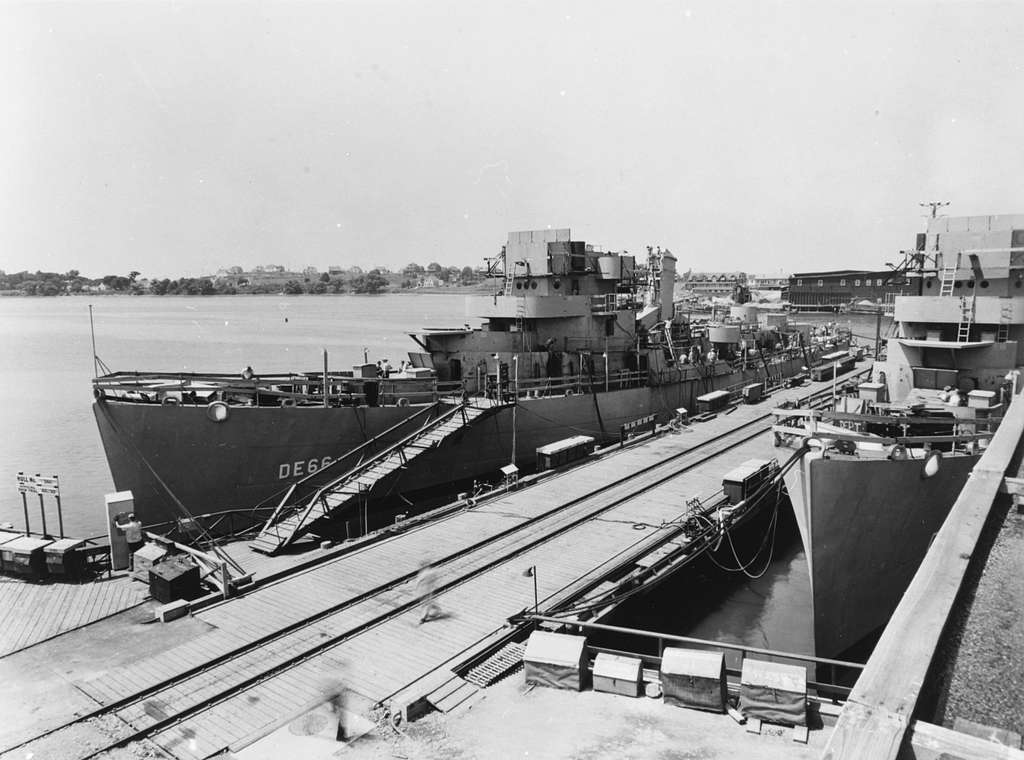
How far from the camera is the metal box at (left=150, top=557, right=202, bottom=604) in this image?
38.5 ft

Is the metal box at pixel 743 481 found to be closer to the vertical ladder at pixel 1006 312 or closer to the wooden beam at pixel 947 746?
the vertical ladder at pixel 1006 312

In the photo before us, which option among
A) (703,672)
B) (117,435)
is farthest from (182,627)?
(703,672)

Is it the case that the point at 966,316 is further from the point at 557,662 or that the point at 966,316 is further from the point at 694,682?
the point at 557,662

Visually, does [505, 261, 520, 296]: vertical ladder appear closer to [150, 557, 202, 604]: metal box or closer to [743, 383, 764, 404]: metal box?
[743, 383, 764, 404]: metal box

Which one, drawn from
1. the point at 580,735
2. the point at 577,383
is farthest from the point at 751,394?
the point at 580,735

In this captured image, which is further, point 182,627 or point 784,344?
point 784,344

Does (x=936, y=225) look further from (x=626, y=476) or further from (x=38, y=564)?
(x=38, y=564)

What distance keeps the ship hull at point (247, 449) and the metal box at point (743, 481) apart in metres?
7.21

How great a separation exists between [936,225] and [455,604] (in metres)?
15.5

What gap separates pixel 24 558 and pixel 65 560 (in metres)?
0.83

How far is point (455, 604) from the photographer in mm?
11500

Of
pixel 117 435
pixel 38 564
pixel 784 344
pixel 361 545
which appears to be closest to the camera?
pixel 38 564

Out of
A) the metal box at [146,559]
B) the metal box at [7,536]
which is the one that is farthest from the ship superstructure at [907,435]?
the metal box at [7,536]

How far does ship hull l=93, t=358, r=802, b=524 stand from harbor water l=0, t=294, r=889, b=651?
7.17m
